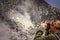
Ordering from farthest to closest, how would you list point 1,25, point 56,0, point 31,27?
1. point 31,27
2. point 1,25
3. point 56,0

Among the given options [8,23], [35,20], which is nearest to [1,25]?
[8,23]

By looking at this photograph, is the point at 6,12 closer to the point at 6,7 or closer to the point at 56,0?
the point at 6,7

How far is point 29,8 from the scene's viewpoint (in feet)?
12.5

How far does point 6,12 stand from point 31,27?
0.72 m

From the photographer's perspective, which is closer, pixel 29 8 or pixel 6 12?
pixel 6 12

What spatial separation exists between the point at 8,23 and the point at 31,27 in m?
0.55

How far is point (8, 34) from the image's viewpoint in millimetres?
2982

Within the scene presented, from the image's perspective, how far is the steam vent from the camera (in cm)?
310

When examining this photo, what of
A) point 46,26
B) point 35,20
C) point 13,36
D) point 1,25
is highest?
point 35,20

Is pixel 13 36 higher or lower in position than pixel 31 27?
lower

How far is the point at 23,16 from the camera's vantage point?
369 cm

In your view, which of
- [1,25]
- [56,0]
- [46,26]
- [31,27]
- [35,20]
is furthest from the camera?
[35,20]

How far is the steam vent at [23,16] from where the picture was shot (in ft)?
10.2

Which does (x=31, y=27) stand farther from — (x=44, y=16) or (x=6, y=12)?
(x=6, y=12)
